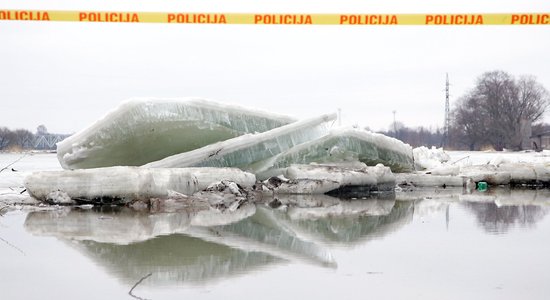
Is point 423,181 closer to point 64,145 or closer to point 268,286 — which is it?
point 64,145

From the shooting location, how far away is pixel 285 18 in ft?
66.7

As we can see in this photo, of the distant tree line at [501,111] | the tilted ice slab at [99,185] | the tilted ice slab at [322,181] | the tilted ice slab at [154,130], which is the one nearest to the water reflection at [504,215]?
the tilted ice slab at [322,181]

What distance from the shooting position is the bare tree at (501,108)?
237ft

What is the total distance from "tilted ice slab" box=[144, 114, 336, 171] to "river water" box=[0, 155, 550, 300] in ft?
13.4

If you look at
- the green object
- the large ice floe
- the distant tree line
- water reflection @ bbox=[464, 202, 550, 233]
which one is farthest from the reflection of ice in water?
the distant tree line

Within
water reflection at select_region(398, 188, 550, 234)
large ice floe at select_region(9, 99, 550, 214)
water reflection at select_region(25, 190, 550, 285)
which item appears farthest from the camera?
large ice floe at select_region(9, 99, 550, 214)

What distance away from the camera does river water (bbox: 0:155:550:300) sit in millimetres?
4328

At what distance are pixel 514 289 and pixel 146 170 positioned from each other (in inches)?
287

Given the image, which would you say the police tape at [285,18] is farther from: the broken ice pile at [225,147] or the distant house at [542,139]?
the distant house at [542,139]

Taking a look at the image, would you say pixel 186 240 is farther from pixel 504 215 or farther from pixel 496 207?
pixel 496 207

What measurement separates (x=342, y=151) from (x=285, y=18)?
6.22 m

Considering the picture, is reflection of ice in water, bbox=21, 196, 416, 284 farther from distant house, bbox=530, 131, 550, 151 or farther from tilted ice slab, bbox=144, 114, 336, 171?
distant house, bbox=530, 131, 550, 151

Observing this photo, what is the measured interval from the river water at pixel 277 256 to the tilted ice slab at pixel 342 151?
5.68 meters

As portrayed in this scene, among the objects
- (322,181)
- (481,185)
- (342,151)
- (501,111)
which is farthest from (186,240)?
Result: (501,111)
